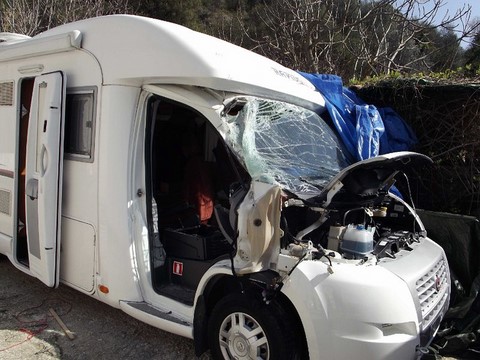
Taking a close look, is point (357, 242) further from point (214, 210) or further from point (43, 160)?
point (43, 160)

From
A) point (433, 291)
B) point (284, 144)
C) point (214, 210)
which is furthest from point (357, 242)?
point (214, 210)

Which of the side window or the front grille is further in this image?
the side window

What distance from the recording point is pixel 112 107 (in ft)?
11.7

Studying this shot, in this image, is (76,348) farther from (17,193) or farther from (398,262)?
(398,262)

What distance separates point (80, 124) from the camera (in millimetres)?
3916

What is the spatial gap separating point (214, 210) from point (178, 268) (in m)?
0.64

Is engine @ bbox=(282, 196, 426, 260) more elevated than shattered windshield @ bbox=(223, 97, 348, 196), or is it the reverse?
shattered windshield @ bbox=(223, 97, 348, 196)

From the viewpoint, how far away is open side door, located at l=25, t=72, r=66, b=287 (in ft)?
12.3

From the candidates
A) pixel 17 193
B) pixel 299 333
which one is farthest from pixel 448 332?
pixel 17 193

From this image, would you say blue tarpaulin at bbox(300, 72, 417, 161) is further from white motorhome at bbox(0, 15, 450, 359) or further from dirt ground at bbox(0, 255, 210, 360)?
dirt ground at bbox(0, 255, 210, 360)

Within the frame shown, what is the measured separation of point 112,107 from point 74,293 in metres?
2.24

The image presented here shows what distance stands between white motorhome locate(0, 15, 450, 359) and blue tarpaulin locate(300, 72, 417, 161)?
0.38 metres

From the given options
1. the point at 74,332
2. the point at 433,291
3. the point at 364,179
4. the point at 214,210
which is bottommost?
the point at 74,332

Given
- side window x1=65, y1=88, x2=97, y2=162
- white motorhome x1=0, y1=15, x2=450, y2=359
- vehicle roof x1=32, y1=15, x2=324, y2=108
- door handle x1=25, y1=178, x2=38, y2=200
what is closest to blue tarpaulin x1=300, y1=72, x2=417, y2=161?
white motorhome x1=0, y1=15, x2=450, y2=359
